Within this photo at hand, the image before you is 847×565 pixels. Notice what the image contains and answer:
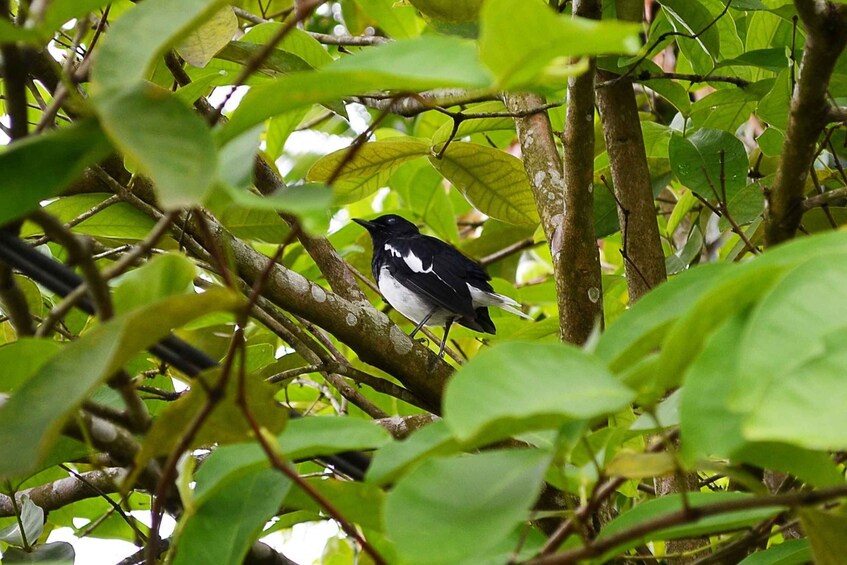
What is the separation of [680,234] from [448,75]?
270 centimetres

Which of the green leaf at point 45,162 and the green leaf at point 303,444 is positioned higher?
the green leaf at point 45,162

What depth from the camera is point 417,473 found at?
71 cm

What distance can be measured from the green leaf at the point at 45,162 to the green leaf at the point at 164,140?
2.1 inches

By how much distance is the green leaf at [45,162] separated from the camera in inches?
27.5

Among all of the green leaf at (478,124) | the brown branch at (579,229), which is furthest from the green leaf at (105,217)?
the brown branch at (579,229)

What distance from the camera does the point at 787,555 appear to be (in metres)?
1.05

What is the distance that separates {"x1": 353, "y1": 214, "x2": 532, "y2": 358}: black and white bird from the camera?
3852mm

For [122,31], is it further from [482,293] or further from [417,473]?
[482,293]

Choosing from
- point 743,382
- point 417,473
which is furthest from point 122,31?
point 743,382

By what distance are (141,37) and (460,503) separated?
1.43ft

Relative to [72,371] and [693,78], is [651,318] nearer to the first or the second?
[72,371]

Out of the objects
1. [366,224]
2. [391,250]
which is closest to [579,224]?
[366,224]

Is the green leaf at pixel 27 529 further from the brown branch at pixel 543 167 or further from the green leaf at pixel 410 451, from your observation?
the brown branch at pixel 543 167

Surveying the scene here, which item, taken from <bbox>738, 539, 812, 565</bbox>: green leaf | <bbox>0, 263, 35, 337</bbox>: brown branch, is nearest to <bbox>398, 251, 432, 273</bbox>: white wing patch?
<bbox>738, 539, 812, 565</bbox>: green leaf
